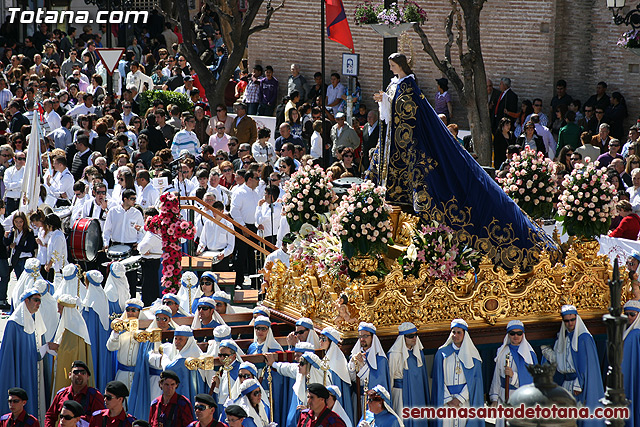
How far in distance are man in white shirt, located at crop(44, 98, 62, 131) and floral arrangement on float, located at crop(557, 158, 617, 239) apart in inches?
527

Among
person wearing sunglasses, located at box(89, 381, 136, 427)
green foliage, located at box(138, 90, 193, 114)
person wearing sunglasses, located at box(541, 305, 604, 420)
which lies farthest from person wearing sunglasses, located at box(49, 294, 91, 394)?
green foliage, located at box(138, 90, 193, 114)

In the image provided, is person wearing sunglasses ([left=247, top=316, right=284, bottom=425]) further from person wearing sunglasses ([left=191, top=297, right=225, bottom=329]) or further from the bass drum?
the bass drum

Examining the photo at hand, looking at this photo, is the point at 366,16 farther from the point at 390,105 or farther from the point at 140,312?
the point at 140,312

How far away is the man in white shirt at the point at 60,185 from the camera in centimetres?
1897

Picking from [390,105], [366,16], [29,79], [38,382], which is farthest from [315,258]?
[29,79]

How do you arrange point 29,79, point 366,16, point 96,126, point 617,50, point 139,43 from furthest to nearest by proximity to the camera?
point 139,43 → point 29,79 → point 617,50 → point 96,126 → point 366,16

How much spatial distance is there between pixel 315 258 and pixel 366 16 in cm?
668

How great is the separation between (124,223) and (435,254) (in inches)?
225

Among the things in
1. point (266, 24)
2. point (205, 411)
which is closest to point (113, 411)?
point (205, 411)

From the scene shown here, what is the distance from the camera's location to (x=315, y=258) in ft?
42.1

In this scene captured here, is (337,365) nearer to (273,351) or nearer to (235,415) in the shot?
(273,351)

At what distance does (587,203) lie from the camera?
42.7ft

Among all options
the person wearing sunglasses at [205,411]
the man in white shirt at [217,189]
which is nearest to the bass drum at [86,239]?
the man in white shirt at [217,189]

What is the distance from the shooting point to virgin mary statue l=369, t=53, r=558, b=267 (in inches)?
495
